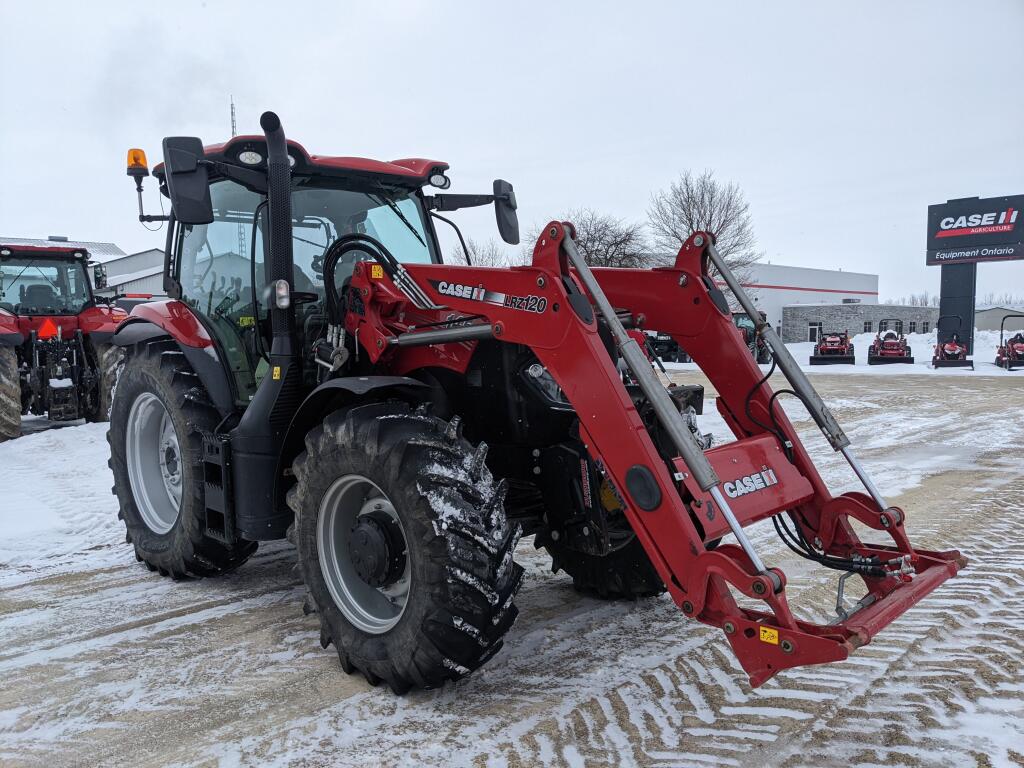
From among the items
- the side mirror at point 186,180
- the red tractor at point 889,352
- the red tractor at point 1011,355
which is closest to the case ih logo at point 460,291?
the side mirror at point 186,180

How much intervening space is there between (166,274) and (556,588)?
308cm

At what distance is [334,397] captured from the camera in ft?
12.4

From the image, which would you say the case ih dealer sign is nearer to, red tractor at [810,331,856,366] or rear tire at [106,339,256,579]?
red tractor at [810,331,856,366]

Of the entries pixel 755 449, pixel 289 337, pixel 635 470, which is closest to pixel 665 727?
pixel 635 470

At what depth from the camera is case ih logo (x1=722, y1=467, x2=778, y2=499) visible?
10.7ft

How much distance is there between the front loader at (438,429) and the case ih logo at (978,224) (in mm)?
31205

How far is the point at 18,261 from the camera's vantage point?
11539 millimetres

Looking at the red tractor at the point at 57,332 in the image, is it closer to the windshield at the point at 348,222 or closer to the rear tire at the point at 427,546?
the windshield at the point at 348,222

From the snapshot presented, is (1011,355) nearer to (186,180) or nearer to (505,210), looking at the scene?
(505,210)

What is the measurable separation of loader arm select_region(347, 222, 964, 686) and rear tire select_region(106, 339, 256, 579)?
4.07 feet

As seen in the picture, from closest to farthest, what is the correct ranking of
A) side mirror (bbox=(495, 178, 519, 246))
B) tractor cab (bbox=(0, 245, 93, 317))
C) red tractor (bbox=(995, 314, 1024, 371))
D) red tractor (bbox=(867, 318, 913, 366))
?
side mirror (bbox=(495, 178, 519, 246))
tractor cab (bbox=(0, 245, 93, 317))
red tractor (bbox=(995, 314, 1024, 371))
red tractor (bbox=(867, 318, 913, 366))

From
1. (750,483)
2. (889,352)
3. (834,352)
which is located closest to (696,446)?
(750,483)

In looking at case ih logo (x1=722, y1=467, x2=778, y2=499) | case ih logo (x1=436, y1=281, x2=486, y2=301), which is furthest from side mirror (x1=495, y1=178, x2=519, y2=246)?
case ih logo (x1=722, y1=467, x2=778, y2=499)

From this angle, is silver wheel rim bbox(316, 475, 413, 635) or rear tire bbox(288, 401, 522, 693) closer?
rear tire bbox(288, 401, 522, 693)
